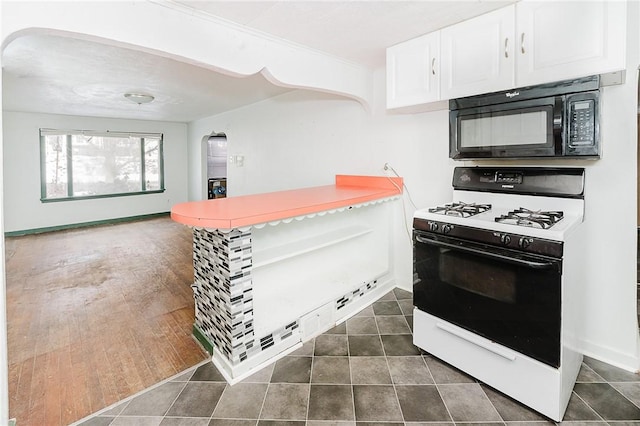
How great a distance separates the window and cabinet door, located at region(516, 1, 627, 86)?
7.14 m

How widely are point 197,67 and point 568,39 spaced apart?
293cm

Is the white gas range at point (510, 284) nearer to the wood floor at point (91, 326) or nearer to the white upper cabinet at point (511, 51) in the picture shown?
the white upper cabinet at point (511, 51)

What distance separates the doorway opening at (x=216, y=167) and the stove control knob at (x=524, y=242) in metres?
7.10

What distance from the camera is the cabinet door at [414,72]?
2.19 m

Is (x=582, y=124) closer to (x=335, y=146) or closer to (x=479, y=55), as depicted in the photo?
(x=479, y=55)

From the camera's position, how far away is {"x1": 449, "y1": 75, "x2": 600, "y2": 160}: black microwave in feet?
5.41

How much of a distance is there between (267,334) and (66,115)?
21.2 ft

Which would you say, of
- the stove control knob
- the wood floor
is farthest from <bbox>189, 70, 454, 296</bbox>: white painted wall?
the wood floor

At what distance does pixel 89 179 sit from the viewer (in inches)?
251

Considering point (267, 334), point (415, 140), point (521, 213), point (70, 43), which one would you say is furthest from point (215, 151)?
point (521, 213)

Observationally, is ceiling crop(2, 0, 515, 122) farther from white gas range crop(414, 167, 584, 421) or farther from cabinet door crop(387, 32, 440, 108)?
white gas range crop(414, 167, 584, 421)

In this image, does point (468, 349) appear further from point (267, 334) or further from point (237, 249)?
point (237, 249)

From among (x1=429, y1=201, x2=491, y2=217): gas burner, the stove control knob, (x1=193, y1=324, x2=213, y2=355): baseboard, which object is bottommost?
(x1=193, y1=324, x2=213, y2=355): baseboard

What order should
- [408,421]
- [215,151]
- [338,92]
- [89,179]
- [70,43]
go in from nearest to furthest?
[408,421] → [70,43] → [338,92] → [89,179] → [215,151]
